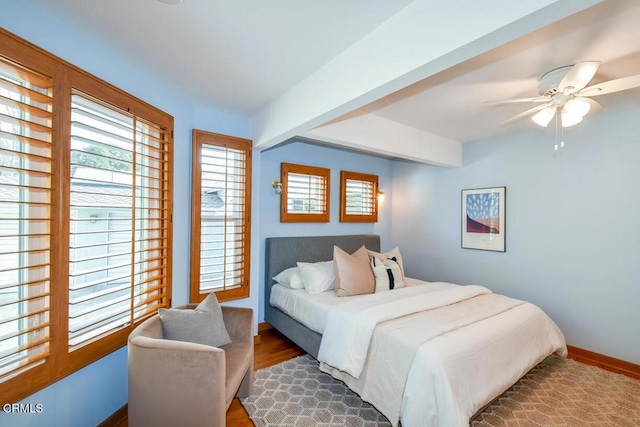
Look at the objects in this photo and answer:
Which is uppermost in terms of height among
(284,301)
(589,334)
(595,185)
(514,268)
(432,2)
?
(432,2)

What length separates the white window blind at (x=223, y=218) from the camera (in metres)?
2.82

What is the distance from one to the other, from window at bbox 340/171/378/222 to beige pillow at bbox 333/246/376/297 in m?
1.30

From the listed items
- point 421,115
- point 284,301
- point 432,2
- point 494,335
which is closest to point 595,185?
point 421,115

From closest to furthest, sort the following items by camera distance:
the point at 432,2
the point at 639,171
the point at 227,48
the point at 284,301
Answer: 1. the point at 432,2
2. the point at 227,48
3. the point at 639,171
4. the point at 284,301

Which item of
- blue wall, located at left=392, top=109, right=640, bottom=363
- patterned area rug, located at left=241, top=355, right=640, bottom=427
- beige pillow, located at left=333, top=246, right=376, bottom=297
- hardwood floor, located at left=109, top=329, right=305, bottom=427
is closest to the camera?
patterned area rug, located at left=241, top=355, right=640, bottom=427

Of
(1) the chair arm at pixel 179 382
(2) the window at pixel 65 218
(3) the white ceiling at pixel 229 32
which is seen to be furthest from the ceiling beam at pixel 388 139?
(1) the chair arm at pixel 179 382

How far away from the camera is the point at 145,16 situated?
1.53 meters

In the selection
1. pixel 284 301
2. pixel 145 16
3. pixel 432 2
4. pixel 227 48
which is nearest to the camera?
pixel 432 2

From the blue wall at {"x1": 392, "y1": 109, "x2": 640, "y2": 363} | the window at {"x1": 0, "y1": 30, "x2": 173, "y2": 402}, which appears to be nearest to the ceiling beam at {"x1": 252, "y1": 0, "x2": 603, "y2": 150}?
the window at {"x1": 0, "y1": 30, "x2": 173, "y2": 402}

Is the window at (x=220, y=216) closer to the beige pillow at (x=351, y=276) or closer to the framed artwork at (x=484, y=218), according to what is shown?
the beige pillow at (x=351, y=276)

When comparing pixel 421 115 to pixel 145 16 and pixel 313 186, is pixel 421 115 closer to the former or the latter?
pixel 313 186

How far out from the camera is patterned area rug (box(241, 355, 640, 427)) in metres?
2.05

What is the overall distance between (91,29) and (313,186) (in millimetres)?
2795

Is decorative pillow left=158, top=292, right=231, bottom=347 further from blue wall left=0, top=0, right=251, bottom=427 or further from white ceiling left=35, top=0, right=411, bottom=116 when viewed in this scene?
white ceiling left=35, top=0, right=411, bottom=116
